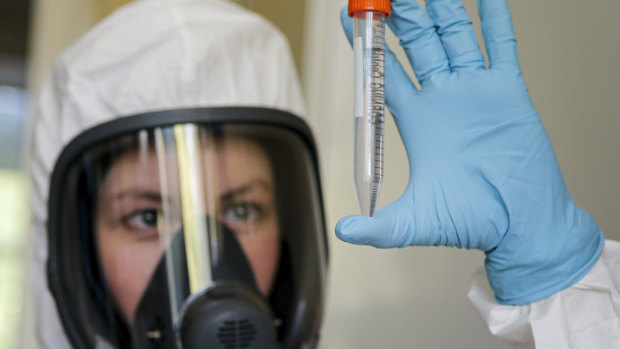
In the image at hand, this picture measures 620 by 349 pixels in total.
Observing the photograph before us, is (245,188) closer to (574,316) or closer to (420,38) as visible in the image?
(420,38)

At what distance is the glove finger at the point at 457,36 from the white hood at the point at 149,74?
490mm

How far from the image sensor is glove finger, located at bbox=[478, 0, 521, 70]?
70cm

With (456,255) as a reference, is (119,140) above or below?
above

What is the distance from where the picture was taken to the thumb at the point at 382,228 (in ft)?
1.94

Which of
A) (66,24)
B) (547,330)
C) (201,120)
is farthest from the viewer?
(66,24)

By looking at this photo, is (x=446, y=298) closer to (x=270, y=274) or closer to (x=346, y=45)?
(x=270, y=274)

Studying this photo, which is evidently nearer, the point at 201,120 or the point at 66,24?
the point at 201,120

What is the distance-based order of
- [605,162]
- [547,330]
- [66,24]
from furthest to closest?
[66,24] → [605,162] → [547,330]

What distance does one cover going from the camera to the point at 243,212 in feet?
3.34

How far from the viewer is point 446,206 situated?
688 mm

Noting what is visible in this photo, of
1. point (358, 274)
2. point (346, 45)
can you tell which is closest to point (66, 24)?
point (346, 45)

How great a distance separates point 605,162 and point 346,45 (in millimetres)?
702

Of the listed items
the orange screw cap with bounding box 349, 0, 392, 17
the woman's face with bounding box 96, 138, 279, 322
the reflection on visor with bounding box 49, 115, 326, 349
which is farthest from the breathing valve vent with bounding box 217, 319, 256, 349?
the orange screw cap with bounding box 349, 0, 392, 17

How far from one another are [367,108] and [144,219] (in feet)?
1.71
